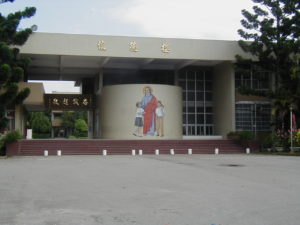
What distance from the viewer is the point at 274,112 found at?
26.3 m

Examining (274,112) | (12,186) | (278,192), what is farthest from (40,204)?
(274,112)

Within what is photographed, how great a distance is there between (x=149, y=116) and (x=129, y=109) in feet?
4.80

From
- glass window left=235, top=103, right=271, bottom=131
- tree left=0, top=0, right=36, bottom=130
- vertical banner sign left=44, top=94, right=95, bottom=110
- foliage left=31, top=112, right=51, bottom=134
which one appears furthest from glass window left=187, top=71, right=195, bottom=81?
foliage left=31, top=112, right=51, bottom=134

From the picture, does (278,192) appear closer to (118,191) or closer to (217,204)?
(217,204)

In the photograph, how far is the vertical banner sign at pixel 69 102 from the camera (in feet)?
103

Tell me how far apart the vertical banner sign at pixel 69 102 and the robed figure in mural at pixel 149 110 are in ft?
19.0

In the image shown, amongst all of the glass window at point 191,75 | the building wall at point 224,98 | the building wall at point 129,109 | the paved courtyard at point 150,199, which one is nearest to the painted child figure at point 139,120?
the building wall at point 129,109

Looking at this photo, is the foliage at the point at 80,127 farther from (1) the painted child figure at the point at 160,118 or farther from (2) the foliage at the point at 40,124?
(1) the painted child figure at the point at 160,118

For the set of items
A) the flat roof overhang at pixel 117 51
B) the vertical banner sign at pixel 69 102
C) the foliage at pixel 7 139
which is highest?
the flat roof overhang at pixel 117 51

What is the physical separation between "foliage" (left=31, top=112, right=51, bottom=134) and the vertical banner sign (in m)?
22.7

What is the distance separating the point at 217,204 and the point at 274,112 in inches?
805

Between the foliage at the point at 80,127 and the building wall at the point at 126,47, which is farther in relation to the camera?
the foliage at the point at 80,127

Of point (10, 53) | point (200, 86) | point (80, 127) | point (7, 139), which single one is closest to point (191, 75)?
point (200, 86)

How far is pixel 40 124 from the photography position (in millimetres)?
54250
